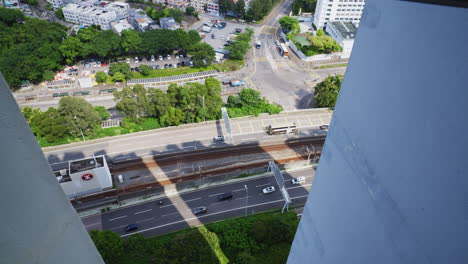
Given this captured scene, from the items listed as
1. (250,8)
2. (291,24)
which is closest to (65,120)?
(291,24)

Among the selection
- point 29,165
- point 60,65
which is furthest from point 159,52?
point 29,165

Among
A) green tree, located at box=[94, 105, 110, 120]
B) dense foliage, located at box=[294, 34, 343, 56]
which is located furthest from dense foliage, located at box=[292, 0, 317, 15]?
green tree, located at box=[94, 105, 110, 120]

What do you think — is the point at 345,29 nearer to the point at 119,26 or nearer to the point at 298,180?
the point at 298,180

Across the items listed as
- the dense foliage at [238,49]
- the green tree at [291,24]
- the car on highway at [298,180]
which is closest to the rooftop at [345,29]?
the green tree at [291,24]

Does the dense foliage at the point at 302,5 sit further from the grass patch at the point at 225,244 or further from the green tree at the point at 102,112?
the grass patch at the point at 225,244

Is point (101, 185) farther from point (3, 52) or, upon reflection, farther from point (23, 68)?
point (3, 52)

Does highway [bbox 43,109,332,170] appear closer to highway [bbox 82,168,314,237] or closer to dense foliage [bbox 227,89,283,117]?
dense foliage [bbox 227,89,283,117]

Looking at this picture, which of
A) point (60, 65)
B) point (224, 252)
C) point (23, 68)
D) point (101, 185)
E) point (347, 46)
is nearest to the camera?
point (224, 252)
